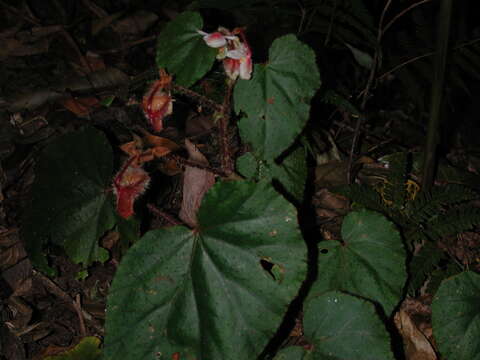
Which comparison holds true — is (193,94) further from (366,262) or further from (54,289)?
(54,289)

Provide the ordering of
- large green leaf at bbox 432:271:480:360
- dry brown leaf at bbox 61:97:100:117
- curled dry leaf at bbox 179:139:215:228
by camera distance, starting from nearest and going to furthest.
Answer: large green leaf at bbox 432:271:480:360 → curled dry leaf at bbox 179:139:215:228 → dry brown leaf at bbox 61:97:100:117

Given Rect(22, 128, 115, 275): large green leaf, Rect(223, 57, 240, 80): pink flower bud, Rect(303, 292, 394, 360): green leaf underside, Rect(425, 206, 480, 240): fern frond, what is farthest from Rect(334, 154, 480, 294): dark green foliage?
Rect(22, 128, 115, 275): large green leaf

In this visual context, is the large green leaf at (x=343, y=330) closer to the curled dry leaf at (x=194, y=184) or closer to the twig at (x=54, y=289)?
the curled dry leaf at (x=194, y=184)

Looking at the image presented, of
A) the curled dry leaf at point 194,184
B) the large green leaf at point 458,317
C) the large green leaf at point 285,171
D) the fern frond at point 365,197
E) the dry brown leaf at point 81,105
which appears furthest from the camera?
the dry brown leaf at point 81,105

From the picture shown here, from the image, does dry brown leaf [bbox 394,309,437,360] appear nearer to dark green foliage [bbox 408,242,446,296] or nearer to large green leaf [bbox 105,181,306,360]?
dark green foliage [bbox 408,242,446,296]

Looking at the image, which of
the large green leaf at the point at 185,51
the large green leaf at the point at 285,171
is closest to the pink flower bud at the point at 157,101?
the large green leaf at the point at 185,51
